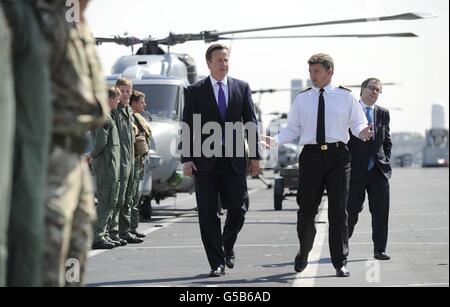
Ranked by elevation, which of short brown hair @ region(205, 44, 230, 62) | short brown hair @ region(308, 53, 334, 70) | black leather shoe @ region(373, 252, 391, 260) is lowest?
black leather shoe @ region(373, 252, 391, 260)

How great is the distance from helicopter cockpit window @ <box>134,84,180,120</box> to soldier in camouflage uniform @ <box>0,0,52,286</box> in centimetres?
1870

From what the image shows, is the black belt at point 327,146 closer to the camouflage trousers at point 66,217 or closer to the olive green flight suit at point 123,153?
the olive green flight suit at point 123,153

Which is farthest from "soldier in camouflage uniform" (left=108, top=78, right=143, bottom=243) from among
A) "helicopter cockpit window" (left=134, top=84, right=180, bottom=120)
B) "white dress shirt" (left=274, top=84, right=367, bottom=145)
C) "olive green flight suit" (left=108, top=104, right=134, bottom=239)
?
"helicopter cockpit window" (left=134, top=84, right=180, bottom=120)

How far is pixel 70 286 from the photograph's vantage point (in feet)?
15.9

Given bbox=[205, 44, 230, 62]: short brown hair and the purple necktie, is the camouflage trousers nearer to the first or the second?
the purple necktie

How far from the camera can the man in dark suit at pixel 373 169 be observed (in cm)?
1291

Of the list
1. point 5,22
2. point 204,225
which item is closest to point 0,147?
point 5,22

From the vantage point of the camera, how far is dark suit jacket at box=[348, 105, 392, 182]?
12914mm

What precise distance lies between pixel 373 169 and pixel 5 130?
31.4 feet

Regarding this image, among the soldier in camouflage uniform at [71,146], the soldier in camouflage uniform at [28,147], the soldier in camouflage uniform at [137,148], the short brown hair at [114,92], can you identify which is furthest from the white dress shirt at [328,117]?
the soldier in camouflage uniform at [28,147]

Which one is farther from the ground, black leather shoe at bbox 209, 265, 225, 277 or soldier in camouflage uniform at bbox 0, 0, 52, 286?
soldier in camouflage uniform at bbox 0, 0, 52, 286

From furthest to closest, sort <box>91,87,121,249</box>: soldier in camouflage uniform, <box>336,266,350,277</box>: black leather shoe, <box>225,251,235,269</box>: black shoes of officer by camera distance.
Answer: <box>91,87,121,249</box>: soldier in camouflage uniform → <box>225,251,235,269</box>: black shoes of officer → <box>336,266,350,277</box>: black leather shoe

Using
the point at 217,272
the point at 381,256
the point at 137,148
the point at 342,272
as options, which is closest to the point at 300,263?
the point at 342,272
